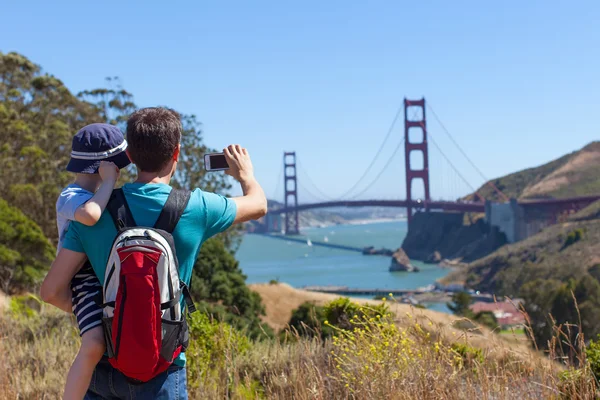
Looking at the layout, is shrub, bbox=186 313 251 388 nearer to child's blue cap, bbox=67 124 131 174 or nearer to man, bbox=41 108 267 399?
man, bbox=41 108 267 399

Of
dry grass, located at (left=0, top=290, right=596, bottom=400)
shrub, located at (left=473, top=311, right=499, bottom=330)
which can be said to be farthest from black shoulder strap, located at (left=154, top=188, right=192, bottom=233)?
shrub, located at (left=473, top=311, right=499, bottom=330)

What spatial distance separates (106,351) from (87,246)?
0.21 m

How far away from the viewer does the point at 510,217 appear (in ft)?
177

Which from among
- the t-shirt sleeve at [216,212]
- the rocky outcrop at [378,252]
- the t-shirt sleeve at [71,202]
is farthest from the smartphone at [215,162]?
the rocky outcrop at [378,252]

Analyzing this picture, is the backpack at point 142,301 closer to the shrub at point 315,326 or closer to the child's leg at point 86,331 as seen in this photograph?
the child's leg at point 86,331

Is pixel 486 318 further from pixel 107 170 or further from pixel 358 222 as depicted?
pixel 358 222

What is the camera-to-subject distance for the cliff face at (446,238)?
59.5m

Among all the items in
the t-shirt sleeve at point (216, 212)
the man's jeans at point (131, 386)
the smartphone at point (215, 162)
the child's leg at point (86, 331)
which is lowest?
the man's jeans at point (131, 386)

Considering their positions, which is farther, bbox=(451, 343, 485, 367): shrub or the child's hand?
bbox=(451, 343, 485, 367): shrub

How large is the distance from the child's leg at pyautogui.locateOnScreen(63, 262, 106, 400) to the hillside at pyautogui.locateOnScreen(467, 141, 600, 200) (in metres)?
62.9

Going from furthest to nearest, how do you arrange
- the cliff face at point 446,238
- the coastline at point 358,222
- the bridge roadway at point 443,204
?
the coastline at point 358,222
the cliff face at point 446,238
the bridge roadway at point 443,204

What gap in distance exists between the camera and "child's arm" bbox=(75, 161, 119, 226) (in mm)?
1407

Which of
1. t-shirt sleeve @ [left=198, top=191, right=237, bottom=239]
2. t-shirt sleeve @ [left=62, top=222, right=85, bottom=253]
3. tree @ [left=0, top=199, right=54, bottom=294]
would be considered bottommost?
tree @ [left=0, top=199, right=54, bottom=294]

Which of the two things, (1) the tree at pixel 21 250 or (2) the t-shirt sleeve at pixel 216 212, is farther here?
(1) the tree at pixel 21 250
